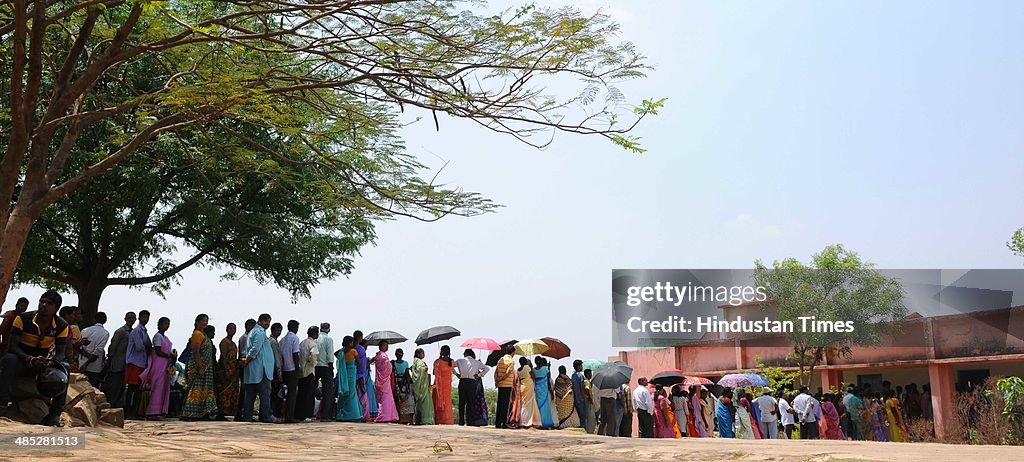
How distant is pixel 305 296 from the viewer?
782 inches

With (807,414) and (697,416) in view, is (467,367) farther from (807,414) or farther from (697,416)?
(807,414)

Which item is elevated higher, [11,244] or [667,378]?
[11,244]

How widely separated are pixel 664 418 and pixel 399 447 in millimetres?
9558

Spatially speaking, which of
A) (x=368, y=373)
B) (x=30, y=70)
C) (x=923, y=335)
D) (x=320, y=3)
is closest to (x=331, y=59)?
(x=320, y=3)

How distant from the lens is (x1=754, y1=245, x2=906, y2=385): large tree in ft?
94.8

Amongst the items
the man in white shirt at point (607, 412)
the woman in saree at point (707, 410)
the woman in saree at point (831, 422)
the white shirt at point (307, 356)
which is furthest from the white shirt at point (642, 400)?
the white shirt at point (307, 356)

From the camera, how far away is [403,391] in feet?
47.0

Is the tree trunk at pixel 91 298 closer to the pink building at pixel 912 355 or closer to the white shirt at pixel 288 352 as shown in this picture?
the white shirt at pixel 288 352

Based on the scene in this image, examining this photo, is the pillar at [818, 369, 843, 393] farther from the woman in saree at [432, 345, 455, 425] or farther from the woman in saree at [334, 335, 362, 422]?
the woman in saree at [334, 335, 362, 422]

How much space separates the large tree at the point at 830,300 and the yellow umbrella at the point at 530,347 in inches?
553

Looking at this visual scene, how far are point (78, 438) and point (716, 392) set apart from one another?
16188 mm

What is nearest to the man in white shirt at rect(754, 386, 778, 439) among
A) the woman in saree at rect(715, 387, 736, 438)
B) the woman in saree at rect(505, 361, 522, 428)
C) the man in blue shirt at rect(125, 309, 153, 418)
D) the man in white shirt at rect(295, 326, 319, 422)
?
the woman in saree at rect(715, 387, 736, 438)

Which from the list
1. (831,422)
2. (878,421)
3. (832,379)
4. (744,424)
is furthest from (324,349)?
(832,379)

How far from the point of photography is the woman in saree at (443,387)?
1496 centimetres
